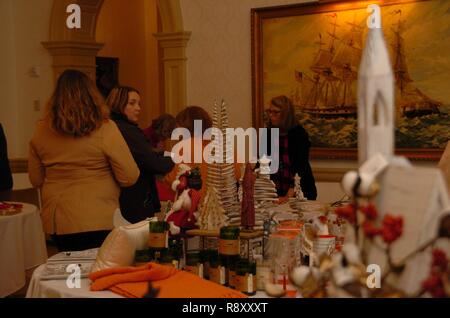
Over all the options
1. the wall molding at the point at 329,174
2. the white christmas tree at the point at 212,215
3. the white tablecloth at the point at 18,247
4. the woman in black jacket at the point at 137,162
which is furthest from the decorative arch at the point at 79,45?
the white christmas tree at the point at 212,215

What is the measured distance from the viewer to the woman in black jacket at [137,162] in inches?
168

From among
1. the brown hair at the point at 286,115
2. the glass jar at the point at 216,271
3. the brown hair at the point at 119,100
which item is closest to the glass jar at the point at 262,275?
the glass jar at the point at 216,271

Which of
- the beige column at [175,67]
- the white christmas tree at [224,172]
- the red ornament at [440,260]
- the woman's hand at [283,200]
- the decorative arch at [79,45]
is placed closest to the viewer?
the red ornament at [440,260]

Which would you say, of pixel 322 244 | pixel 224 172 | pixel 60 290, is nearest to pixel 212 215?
pixel 224 172

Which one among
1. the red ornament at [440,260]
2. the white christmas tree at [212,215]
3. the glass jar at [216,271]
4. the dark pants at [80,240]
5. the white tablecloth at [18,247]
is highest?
the red ornament at [440,260]

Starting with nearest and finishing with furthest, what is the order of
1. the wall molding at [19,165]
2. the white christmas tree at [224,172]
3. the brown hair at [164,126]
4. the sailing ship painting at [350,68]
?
the white christmas tree at [224,172]
the sailing ship painting at [350,68]
the brown hair at [164,126]
the wall molding at [19,165]

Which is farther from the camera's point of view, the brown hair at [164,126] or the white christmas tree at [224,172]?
the brown hair at [164,126]

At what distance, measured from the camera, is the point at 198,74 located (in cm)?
714

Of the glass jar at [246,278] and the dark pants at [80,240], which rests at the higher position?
the glass jar at [246,278]

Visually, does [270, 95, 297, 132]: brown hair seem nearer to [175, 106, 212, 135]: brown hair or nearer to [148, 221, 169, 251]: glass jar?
[175, 106, 212, 135]: brown hair

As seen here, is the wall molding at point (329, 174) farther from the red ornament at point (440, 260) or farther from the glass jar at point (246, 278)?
the red ornament at point (440, 260)

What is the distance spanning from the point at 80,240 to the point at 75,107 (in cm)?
72

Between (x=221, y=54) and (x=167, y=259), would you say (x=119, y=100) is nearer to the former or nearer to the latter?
(x=167, y=259)
